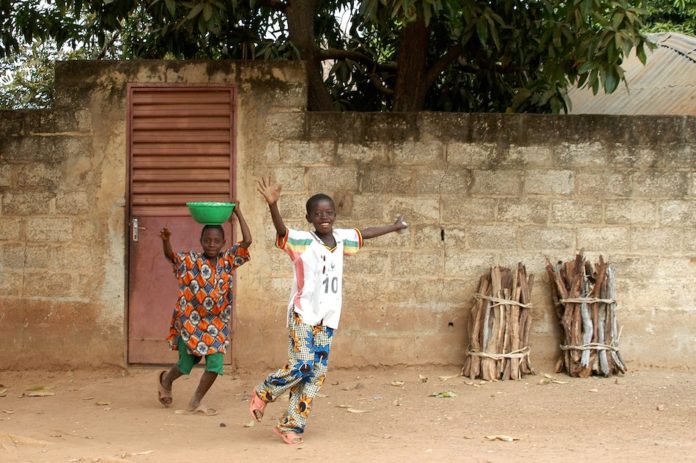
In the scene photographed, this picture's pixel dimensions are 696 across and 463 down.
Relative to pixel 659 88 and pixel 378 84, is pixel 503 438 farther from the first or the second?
pixel 659 88

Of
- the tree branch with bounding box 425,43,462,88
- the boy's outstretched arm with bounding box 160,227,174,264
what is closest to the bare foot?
the boy's outstretched arm with bounding box 160,227,174,264

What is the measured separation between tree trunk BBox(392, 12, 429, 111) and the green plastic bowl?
286cm

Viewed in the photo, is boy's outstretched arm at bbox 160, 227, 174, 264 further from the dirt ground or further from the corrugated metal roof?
the corrugated metal roof

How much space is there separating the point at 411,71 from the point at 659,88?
3.37m

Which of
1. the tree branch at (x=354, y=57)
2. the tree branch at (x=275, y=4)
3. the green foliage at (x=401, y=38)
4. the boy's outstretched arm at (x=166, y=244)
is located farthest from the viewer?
the tree branch at (x=354, y=57)

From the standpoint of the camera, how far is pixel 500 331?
6738 millimetres

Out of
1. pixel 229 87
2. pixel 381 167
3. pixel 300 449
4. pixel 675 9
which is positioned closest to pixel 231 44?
pixel 229 87

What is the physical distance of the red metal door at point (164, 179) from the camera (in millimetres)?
7102

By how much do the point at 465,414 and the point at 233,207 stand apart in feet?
6.35

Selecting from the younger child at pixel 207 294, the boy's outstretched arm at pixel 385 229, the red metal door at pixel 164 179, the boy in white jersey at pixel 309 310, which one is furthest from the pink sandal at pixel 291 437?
the red metal door at pixel 164 179

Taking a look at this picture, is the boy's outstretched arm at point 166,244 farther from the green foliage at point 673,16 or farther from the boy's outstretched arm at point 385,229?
the green foliage at point 673,16

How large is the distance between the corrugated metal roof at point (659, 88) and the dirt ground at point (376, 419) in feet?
11.5

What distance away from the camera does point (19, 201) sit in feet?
23.5

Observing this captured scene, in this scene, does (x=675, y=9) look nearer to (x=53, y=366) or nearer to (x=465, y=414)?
(x=465, y=414)
